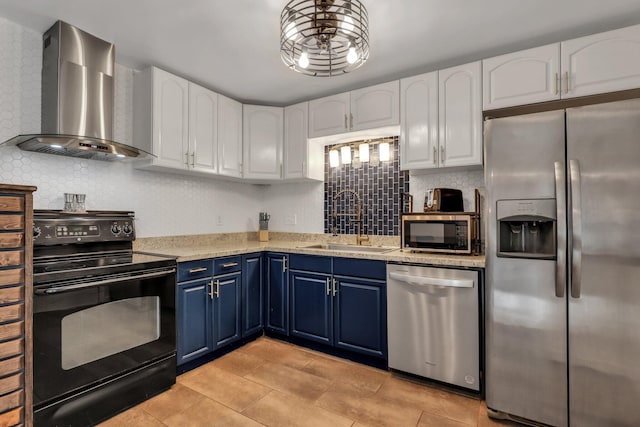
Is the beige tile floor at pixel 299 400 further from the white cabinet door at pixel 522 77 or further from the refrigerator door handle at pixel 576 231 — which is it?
the white cabinet door at pixel 522 77

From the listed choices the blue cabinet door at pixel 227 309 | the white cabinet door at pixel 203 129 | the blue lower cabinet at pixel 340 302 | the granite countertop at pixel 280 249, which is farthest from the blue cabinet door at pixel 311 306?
the white cabinet door at pixel 203 129

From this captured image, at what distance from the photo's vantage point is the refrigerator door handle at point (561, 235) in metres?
1.72

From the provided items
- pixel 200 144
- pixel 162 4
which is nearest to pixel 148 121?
pixel 200 144

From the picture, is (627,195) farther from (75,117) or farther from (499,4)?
(75,117)

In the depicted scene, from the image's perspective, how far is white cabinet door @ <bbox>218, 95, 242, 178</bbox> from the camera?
10.1ft

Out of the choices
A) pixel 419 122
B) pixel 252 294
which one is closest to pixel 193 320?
pixel 252 294

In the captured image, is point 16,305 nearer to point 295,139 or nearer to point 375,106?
point 295,139

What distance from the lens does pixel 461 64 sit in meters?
2.55

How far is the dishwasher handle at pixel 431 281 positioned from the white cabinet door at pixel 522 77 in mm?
1242

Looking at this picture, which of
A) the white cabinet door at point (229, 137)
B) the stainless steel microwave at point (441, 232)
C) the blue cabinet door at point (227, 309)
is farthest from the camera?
the white cabinet door at point (229, 137)

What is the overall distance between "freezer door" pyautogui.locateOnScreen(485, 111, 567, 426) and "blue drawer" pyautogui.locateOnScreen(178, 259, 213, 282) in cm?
196

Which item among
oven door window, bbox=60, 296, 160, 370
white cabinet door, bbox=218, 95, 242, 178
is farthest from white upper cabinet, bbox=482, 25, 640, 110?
oven door window, bbox=60, 296, 160, 370

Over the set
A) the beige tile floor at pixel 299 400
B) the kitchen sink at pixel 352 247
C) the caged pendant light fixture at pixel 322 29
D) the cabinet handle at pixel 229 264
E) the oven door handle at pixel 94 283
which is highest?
the caged pendant light fixture at pixel 322 29

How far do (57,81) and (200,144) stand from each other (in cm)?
104
